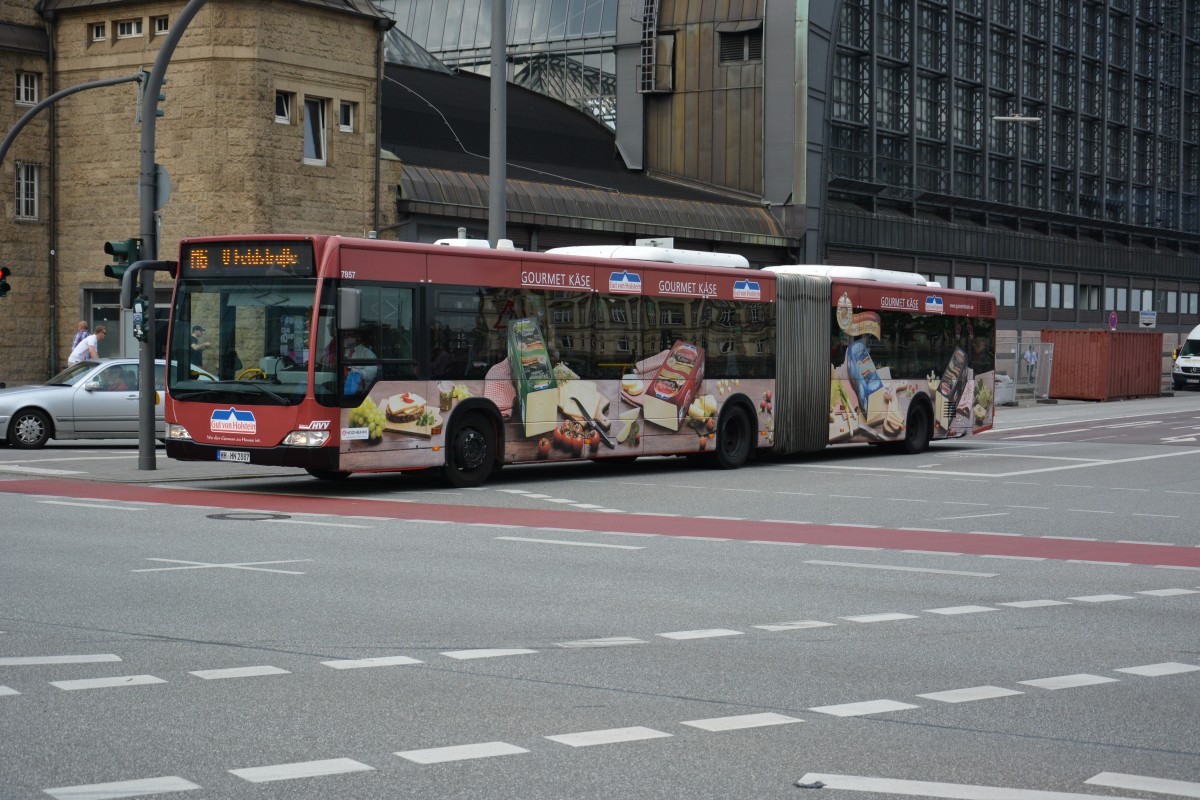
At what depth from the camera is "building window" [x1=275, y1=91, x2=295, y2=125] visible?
35094mm

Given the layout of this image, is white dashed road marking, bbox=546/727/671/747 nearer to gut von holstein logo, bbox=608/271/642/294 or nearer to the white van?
gut von holstein logo, bbox=608/271/642/294

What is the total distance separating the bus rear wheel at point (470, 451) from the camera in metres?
19.4

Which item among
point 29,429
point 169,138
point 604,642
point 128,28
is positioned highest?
point 128,28

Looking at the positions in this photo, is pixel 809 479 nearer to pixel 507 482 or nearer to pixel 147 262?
pixel 507 482

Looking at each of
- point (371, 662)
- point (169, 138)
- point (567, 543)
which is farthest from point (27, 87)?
point (371, 662)

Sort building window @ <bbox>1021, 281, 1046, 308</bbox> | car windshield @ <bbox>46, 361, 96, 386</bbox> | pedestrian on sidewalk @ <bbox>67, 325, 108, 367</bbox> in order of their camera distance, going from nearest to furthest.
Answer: car windshield @ <bbox>46, 361, 96, 386</bbox> → pedestrian on sidewalk @ <bbox>67, 325, 108, 367</bbox> → building window @ <bbox>1021, 281, 1046, 308</bbox>

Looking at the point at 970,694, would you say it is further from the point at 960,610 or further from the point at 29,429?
the point at 29,429

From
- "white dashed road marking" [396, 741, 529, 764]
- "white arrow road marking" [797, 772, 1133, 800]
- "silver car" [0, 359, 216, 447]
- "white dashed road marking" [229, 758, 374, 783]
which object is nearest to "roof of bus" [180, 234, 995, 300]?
"silver car" [0, 359, 216, 447]

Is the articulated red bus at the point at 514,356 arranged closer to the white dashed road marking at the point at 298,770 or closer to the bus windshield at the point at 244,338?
the bus windshield at the point at 244,338

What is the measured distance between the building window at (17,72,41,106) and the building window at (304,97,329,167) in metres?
6.06

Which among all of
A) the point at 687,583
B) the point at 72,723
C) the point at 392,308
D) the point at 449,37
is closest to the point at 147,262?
the point at 392,308

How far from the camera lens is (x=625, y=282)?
2208cm

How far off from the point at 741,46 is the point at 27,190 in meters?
25.8

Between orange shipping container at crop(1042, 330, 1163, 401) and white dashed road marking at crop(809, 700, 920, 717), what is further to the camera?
orange shipping container at crop(1042, 330, 1163, 401)
